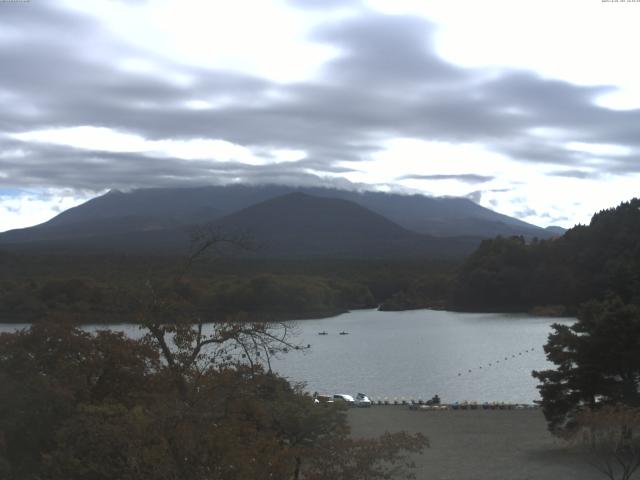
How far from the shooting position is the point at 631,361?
15.3 metres

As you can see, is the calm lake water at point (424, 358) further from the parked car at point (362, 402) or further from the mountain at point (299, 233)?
the mountain at point (299, 233)

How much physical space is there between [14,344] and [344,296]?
57.8 metres

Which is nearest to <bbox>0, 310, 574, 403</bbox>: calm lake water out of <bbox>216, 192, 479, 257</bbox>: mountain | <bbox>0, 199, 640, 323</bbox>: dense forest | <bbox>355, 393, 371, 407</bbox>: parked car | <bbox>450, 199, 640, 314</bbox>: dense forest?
<bbox>355, 393, 371, 407</bbox>: parked car

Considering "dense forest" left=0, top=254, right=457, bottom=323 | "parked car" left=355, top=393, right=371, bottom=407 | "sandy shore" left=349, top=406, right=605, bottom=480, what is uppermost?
"dense forest" left=0, top=254, right=457, bottom=323

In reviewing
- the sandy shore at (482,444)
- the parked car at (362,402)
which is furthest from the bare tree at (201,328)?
the parked car at (362,402)

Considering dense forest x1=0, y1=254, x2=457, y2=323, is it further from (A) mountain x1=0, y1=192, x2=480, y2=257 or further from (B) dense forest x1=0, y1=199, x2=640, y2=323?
(A) mountain x1=0, y1=192, x2=480, y2=257

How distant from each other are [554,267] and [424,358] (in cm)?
2572

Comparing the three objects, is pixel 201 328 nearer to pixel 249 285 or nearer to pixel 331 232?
pixel 249 285

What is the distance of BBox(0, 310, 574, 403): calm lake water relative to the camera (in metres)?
28.5

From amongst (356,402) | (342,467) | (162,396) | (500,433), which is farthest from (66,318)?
(356,402)

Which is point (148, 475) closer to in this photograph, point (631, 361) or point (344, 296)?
point (631, 361)

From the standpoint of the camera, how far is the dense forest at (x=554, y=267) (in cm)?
5391

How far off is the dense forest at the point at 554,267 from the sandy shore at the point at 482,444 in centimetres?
3019

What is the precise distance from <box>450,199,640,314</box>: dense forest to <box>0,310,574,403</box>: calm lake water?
153 inches
